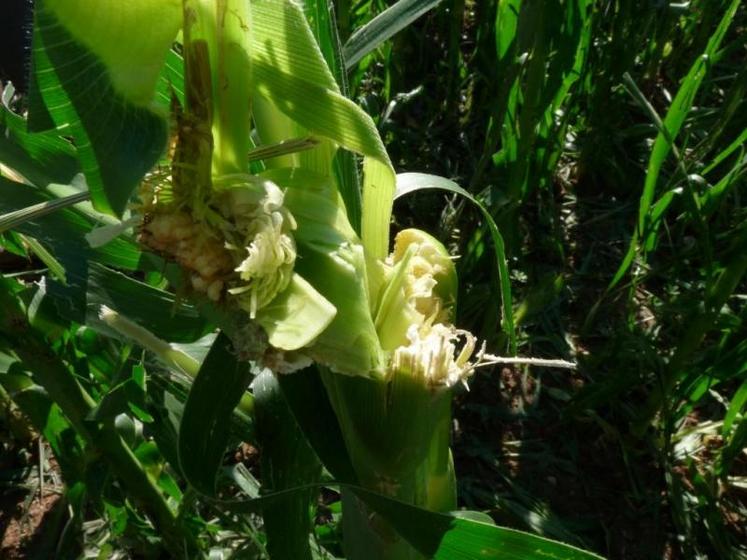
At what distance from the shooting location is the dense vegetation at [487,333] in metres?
0.61

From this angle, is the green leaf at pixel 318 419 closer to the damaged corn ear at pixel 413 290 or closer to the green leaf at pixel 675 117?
the damaged corn ear at pixel 413 290

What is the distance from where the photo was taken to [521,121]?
3.44 feet

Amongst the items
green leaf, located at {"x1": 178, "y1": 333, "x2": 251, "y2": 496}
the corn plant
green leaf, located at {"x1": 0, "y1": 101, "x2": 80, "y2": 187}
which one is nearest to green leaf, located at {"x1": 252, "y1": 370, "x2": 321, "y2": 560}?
the corn plant

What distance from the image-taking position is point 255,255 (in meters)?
0.38

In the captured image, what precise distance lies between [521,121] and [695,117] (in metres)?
0.57

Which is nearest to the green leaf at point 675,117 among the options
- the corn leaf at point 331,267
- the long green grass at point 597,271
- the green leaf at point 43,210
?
the long green grass at point 597,271

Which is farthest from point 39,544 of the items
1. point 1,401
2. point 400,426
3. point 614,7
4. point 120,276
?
point 614,7

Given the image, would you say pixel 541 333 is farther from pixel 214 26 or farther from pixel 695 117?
pixel 214 26

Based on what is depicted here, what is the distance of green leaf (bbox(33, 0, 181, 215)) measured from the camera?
33cm

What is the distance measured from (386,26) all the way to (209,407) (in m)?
0.36

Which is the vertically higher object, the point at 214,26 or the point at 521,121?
the point at 214,26

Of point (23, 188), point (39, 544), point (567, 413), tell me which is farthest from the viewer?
point (567, 413)

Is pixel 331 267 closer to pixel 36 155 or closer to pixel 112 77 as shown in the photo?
pixel 112 77

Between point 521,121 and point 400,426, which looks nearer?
point 400,426
